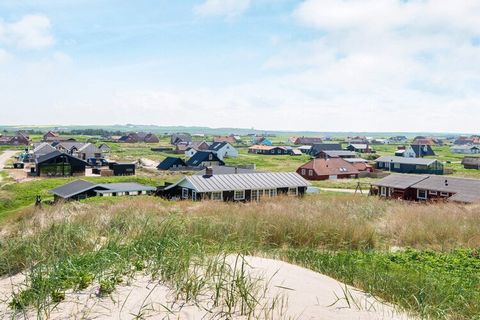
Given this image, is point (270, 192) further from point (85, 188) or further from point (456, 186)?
point (85, 188)

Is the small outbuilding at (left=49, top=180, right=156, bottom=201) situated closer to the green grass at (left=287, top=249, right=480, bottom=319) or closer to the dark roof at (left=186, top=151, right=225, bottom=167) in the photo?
the green grass at (left=287, top=249, right=480, bottom=319)

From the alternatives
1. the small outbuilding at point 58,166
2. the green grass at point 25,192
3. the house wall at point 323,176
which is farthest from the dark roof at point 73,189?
the house wall at point 323,176

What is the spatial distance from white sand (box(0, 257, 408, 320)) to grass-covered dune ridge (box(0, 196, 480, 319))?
0.26m

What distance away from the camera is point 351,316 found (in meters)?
6.02

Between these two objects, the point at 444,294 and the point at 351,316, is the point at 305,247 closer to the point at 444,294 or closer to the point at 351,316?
the point at 444,294

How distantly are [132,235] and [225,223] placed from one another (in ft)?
9.90

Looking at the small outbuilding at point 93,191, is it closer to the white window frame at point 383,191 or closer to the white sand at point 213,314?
the white window frame at point 383,191

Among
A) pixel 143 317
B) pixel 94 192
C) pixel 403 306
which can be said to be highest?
pixel 143 317

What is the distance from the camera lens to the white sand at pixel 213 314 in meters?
5.58

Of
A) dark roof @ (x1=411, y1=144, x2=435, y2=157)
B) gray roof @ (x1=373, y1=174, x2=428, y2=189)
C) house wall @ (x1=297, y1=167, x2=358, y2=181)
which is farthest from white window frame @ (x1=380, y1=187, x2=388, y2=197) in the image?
dark roof @ (x1=411, y1=144, x2=435, y2=157)

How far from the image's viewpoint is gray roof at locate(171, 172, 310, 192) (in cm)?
3075

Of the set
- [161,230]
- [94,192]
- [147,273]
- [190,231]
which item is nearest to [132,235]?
[161,230]

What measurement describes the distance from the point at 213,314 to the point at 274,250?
4.94 metres

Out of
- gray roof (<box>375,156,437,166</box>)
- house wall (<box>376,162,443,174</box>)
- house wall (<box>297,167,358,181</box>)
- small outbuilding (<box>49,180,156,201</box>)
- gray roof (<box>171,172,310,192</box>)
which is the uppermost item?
gray roof (<box>171,172,310,192</box>)
